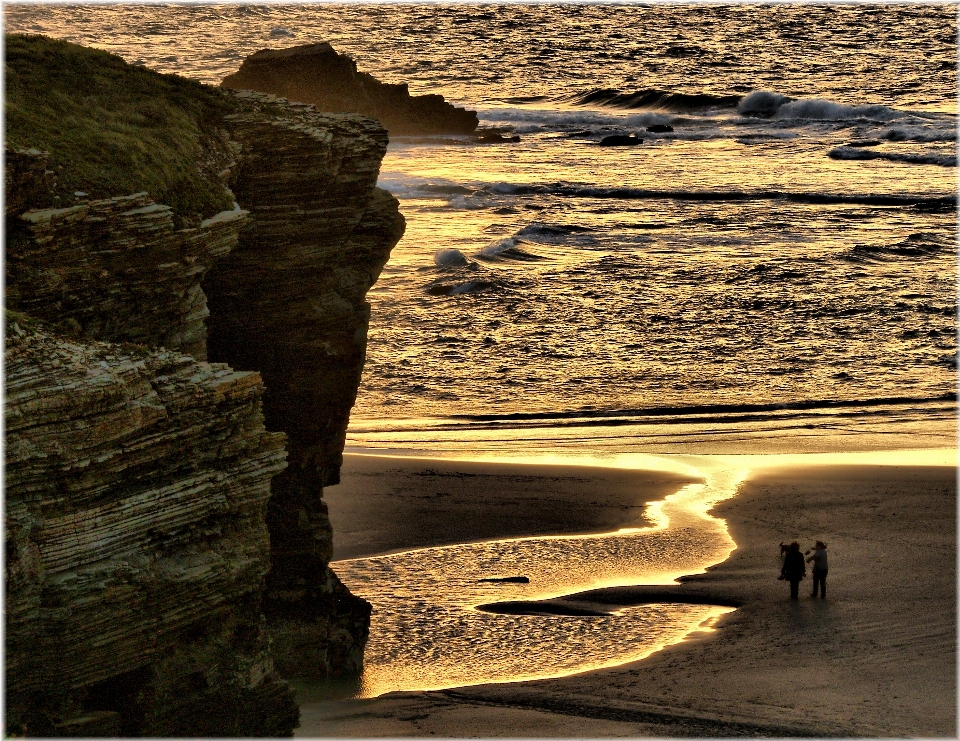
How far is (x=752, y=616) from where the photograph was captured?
17406 mm

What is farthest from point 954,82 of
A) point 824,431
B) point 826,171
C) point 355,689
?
point 355,689

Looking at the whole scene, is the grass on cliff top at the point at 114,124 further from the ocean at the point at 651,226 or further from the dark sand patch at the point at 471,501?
the ocean at the point at 651,226

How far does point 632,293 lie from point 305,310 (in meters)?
22.7

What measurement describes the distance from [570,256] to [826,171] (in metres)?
18.3

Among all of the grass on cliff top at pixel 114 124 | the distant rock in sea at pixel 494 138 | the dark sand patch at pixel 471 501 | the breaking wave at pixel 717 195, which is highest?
the grass on cliff top at pixel 114 124

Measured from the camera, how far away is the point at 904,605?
56.9 feet

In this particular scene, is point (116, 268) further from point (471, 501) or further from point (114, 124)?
point (471, 501)

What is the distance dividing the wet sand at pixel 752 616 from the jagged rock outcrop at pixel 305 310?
1.37m

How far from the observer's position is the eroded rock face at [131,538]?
31.6 feet

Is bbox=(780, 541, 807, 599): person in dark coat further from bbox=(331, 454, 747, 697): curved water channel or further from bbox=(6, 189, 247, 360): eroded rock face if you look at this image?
bbox=(6, 189, 247, 360): eroded rock face

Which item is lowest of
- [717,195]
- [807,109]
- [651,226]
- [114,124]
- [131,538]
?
[651,226]

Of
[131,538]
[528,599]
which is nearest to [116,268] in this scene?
[131,538]

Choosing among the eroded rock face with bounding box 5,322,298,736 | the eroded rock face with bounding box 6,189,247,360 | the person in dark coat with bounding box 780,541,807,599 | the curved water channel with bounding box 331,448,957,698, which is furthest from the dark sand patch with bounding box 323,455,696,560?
the eroded rock face with bounding box 5,322,298,736

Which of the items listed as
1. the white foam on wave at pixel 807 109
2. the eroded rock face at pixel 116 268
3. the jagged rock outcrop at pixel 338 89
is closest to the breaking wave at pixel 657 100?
the white foam on wave at pixel 807 109
